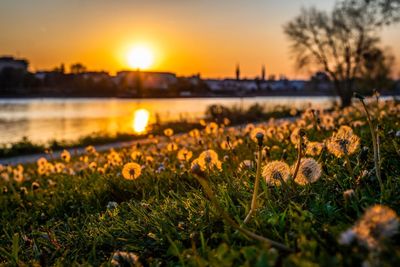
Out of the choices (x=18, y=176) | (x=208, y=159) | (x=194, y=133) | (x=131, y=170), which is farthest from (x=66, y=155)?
(x=208, y=159)

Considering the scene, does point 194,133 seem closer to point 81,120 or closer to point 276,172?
point 276,172

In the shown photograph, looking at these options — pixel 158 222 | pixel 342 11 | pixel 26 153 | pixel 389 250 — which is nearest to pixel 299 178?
pixel 158 222

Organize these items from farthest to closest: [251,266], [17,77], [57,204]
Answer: [17,77], [57,204], [251,266]

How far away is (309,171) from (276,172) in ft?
0.73

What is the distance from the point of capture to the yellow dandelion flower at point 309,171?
2.00 metres

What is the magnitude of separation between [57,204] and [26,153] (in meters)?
13.9

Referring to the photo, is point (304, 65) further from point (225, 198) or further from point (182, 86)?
point (182, 86)

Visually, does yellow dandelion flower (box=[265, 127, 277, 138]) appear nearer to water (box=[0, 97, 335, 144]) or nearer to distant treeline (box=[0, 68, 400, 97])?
water (box=[0, 97, 335, 144])

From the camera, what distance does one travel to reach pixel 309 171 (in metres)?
2.04

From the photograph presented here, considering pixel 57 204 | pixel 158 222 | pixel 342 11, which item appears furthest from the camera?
pixel 342 11

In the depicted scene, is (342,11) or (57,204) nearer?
(57,204)

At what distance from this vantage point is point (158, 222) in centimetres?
227

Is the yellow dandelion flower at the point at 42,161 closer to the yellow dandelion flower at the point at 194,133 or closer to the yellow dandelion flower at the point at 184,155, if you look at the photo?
the yellow dandelion flower at the point at 194,133

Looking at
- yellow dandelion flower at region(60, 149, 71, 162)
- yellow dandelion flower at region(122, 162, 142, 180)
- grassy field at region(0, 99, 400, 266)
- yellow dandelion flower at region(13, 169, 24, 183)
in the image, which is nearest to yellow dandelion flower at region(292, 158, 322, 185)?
grassy field at region(0, 99, 400, 266)
